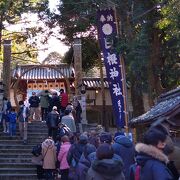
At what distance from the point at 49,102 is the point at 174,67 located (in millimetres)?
6231

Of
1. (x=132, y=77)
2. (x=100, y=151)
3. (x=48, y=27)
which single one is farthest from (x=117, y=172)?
(x=48, y=27)

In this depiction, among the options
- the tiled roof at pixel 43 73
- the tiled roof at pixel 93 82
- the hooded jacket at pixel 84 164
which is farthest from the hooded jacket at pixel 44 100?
the hooded jacket at pixel 84 164

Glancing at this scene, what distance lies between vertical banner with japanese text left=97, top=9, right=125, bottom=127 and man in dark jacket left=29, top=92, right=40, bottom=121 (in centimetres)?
524

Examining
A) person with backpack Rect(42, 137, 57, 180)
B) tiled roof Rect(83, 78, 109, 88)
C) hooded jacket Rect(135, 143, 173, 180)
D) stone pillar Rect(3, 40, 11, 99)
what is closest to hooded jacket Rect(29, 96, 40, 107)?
stone pillar Rect(3, 40, 11, 99)

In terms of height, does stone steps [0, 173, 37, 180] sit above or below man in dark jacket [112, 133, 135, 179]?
below

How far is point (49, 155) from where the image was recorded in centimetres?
1338

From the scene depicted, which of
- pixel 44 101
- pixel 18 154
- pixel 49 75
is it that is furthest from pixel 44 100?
pixel 49 75

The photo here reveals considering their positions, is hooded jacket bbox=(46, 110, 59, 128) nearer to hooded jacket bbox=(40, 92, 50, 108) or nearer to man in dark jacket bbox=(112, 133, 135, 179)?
hooded jacket bbox=(40, 92, 50, 108)

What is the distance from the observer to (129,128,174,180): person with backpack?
4.72m

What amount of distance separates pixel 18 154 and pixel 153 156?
13.4 metres

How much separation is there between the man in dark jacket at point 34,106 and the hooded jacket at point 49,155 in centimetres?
781

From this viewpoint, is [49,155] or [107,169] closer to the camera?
[107,169]

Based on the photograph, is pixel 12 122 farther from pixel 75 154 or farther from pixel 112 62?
pixel 75 154

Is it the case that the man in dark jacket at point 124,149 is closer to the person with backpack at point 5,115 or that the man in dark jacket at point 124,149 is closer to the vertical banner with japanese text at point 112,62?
the vertical banner with japanese text at point 112,62
